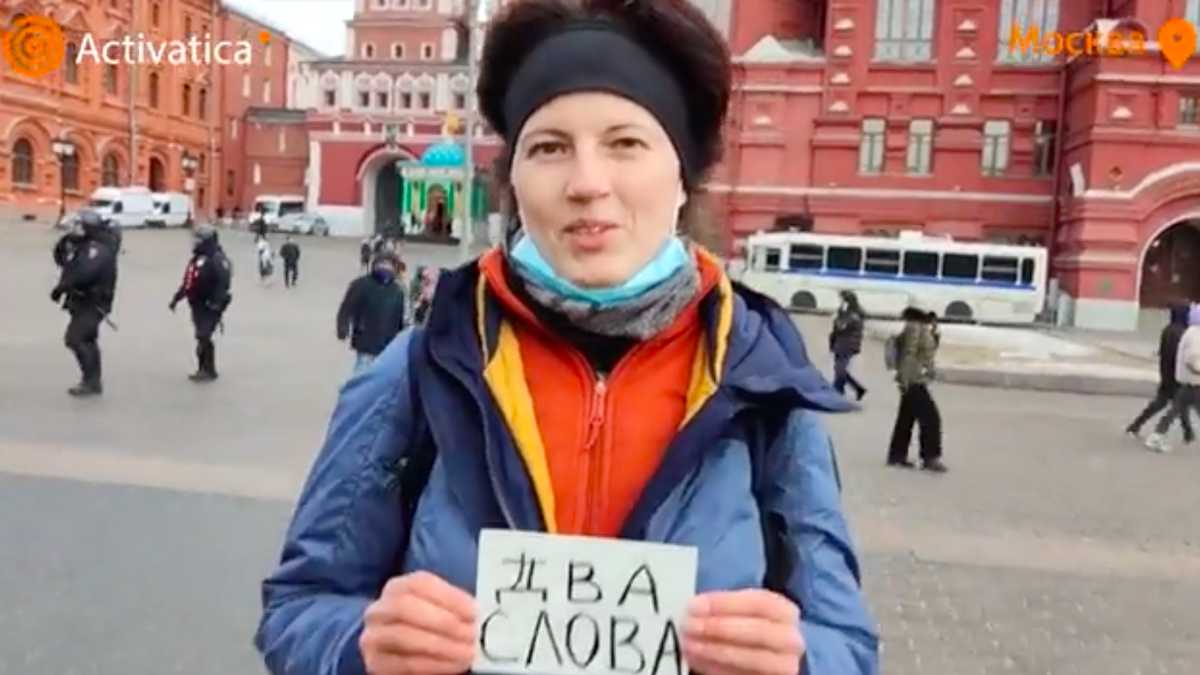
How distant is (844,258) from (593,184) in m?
30.8

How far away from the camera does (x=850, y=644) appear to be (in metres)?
1.72

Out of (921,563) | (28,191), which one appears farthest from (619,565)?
(28,191)

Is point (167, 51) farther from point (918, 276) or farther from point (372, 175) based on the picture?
point (918, 276)

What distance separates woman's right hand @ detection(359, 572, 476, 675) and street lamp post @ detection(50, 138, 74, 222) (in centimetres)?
5163

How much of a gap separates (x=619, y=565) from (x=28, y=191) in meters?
54.3

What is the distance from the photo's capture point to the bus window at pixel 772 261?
3256 centimetres

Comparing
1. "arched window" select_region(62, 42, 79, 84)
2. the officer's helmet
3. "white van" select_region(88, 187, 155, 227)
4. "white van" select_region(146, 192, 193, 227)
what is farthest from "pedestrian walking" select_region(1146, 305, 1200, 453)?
"arched window" select_region(62, 42, 79, 84)

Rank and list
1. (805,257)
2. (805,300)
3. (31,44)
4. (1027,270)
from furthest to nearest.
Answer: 1. (31,44)
2. (805,300)
3. (805,257)
4. (1027,270)

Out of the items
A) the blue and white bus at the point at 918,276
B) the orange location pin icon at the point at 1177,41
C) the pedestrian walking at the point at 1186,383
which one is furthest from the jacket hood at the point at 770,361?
the orange location pin icon at the point at 1177,41

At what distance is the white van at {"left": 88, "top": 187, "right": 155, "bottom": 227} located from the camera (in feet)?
164

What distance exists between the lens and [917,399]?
10.8 meters

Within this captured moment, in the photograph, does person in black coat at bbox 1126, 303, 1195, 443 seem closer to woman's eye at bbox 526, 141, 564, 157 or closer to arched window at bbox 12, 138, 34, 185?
woman's eye at bbox 526, 141, 564, 157

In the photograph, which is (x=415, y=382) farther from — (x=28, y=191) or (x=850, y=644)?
(x=28, y=191)

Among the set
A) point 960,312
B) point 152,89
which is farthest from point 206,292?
point 152,89
